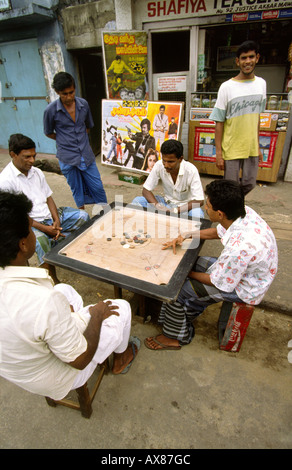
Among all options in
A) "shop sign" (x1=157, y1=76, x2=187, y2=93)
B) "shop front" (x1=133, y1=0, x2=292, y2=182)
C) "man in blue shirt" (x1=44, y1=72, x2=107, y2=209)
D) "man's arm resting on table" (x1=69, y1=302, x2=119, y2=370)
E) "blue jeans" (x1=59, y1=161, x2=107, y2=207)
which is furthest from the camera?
"shop sign" (x1=157, y1=76, x2=187, y2=93)

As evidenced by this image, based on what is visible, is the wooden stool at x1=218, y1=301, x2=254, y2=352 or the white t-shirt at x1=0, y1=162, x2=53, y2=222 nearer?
the wooden stool at x1=218, y1=301, x2=254, y2=352

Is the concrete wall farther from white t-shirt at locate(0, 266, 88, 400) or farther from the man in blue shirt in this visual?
white t-shirt at locate(0, 266, 88, 400)

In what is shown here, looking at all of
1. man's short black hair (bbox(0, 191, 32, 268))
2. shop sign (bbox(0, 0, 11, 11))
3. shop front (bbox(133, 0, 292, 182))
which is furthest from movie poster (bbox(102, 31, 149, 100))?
man's short black hair (bbox(0, 191, 32, 268))

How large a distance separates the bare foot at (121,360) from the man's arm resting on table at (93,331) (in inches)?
17.0

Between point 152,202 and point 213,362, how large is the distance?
170 centimetres

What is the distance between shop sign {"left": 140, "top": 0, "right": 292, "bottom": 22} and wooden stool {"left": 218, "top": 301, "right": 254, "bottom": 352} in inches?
175

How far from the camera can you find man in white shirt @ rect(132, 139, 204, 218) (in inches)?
102

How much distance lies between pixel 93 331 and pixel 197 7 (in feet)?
16.7

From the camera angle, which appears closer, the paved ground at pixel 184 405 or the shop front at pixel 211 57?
the paved ground at pixel 184 405

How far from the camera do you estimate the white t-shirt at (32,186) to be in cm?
251

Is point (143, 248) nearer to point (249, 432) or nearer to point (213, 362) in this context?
point (213, 362)

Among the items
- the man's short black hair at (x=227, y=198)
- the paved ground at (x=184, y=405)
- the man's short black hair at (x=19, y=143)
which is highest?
the man's short black hair at (x=19, y=143)

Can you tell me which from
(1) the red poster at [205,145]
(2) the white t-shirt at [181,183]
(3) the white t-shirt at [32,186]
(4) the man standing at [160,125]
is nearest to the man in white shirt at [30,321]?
(3) the white t-shirt at [32,186]

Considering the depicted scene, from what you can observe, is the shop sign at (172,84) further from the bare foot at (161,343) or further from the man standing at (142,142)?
the bare foot at (161,343)
